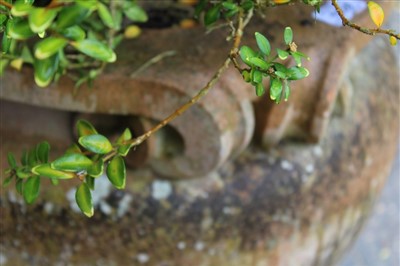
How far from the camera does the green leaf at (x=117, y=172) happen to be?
45 centimetres

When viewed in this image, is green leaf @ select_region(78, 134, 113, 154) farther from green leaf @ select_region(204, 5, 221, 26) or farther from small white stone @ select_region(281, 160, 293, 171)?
small white stone @ select_region(281, 160, 293, 171)

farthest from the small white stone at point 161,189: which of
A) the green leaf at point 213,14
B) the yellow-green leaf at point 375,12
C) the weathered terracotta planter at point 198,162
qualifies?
the yellow-green leaf at point 375,12

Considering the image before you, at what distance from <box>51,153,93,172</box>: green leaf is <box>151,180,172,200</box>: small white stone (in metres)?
0.32

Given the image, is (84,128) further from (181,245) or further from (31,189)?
(181,245)

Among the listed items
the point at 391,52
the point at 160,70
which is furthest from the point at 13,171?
the point at 391,52

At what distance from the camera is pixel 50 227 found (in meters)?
0.78

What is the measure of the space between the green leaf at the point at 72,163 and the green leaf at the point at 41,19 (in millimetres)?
128

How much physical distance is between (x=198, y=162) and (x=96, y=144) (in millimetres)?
297

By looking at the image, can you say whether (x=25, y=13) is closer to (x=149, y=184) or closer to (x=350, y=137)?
(x=149, y=184)

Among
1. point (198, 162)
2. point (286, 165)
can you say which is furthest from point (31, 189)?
point (286, 165)

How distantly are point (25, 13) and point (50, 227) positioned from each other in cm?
48

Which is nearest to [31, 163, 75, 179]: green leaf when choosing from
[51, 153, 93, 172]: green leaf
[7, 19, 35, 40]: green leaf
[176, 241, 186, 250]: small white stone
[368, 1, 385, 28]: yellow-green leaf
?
[51, 153, 93, 172]: green leaf

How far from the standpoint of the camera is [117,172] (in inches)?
17.8

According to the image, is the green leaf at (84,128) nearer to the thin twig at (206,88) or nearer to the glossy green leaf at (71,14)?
the thin twig at (206,88)
